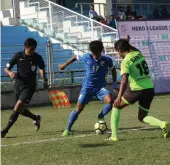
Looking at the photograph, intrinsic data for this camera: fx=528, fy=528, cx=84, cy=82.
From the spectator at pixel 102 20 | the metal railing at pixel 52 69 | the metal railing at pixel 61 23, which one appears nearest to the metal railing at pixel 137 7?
the spectator at pixel 102 20

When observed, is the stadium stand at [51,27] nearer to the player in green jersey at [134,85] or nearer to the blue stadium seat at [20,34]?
the blue stadium seat at [20,34]

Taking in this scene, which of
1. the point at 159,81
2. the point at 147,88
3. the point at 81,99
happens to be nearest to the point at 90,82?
the point at 81,99

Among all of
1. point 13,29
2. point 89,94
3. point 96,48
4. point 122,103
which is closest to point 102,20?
point 13,29

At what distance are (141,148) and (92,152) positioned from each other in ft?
2.56

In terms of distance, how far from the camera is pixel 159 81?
19328 mm

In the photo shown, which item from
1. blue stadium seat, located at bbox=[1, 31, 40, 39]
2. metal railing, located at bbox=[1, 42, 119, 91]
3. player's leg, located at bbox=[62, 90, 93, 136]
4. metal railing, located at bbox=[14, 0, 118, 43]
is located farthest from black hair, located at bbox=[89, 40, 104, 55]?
blue stadium seat, located at bbox=[1, 31, 40, 39]

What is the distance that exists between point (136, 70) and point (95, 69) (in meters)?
1.28

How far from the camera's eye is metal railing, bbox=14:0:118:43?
78.1ft

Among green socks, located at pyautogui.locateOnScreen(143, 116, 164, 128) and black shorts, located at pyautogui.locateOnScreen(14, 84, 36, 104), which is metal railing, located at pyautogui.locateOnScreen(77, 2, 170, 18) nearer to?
black shorts, located at pyautogui.locateOnScreen(14, 84, 36, 104)

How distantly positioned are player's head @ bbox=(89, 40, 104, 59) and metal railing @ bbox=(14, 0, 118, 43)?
43.1 ft

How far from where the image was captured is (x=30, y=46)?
9906mm

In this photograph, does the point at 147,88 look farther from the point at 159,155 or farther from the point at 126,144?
the point at 159,155

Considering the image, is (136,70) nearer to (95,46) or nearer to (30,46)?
(95,46)

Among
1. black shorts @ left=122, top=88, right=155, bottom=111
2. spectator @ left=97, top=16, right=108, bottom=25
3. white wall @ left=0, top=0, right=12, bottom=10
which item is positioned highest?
white wall @ left=0, top=0, right=12, bottom=10
